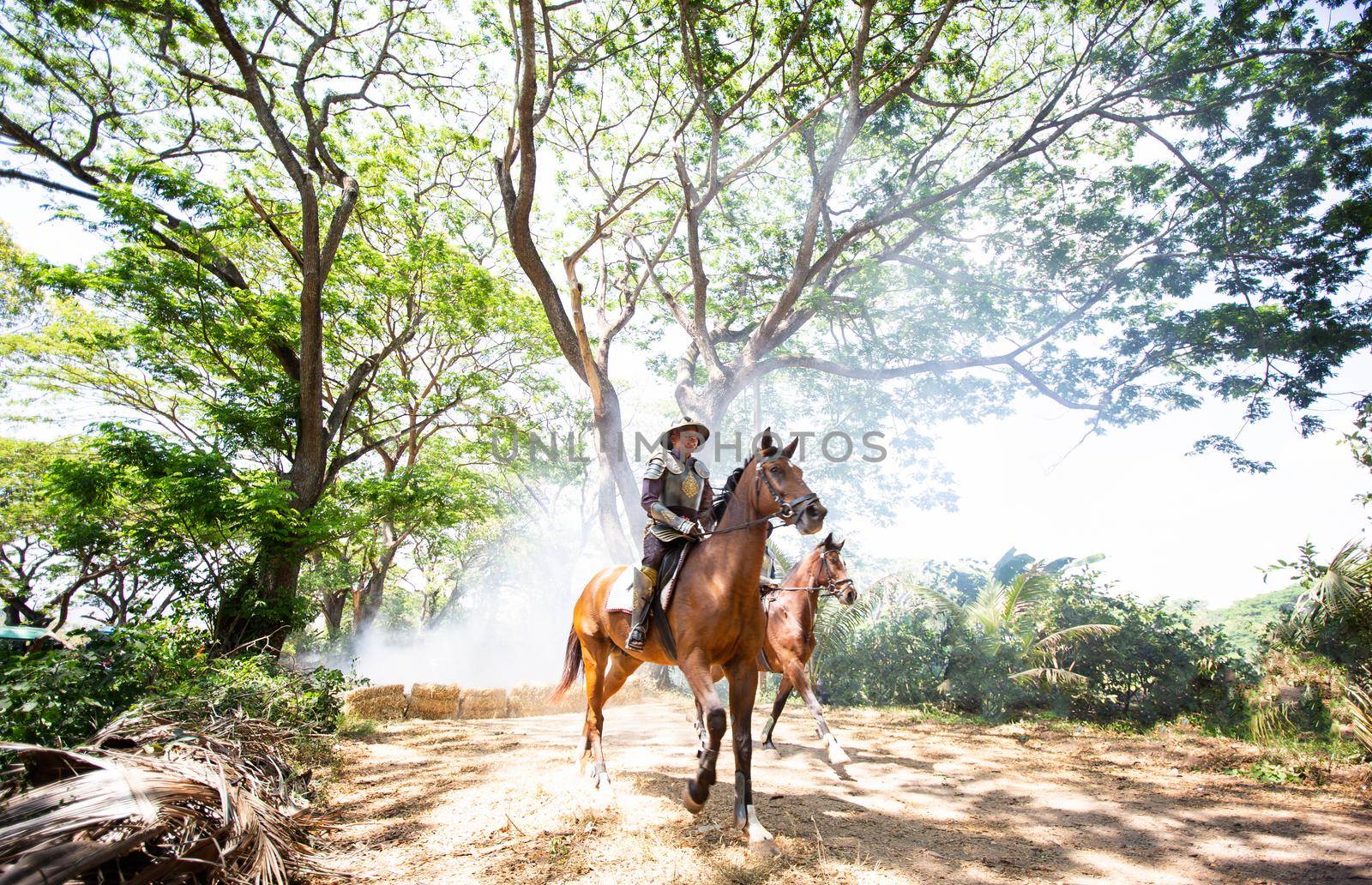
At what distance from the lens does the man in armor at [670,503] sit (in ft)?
15.7

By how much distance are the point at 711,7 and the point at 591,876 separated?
39.3ft

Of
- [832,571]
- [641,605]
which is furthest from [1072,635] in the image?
[641,605]

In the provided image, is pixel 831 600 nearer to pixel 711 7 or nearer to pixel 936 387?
pixel 936 387

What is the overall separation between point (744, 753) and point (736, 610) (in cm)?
95

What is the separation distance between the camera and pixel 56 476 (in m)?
8.43

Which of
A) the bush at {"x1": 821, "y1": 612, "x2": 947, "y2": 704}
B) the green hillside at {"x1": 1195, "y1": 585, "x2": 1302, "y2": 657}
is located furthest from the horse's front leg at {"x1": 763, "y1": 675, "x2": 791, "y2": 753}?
the green hillside at {"x1": 1195, "y1": 585, "x2": 1302, "y2": 657}

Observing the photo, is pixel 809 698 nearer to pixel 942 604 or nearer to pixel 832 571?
pixel 832 571

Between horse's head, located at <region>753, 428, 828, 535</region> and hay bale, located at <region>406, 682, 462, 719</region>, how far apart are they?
887cm

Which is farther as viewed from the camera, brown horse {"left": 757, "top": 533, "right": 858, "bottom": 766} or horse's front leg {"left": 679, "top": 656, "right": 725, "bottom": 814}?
brown horse {"left": 757, "top": 533, "right": 858, "bottom": 766}

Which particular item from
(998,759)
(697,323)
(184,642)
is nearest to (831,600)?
(998,759)

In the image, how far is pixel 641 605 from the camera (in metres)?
4.79

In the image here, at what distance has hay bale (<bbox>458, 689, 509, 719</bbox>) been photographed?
11289mm

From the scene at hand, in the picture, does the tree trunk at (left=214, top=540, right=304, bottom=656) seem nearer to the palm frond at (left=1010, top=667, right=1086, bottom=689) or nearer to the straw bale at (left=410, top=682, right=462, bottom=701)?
the straw bale at (left=410, top=682, right=462, bottom=701)

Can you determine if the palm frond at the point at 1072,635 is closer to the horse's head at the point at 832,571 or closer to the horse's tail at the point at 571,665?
the horse's head at the point at 832,571
